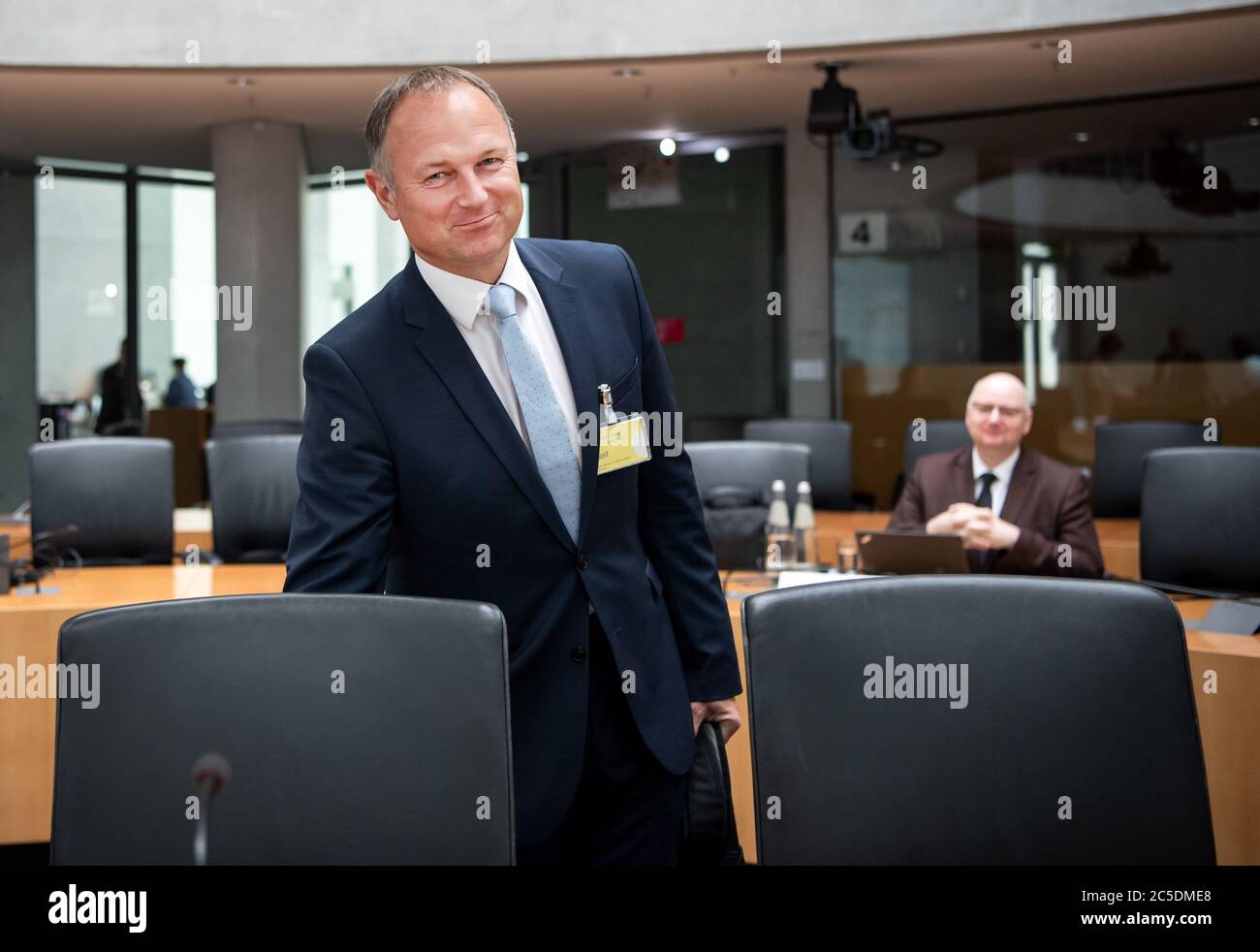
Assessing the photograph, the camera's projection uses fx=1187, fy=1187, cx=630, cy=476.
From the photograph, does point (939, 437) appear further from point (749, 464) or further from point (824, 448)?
point (749, 464)

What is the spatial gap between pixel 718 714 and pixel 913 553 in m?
1.44

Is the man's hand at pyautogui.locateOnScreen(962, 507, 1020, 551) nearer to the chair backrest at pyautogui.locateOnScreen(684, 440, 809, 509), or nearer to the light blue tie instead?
the chair backrest at pyautogui.locateOnScreen(684, 440, 809, 509)

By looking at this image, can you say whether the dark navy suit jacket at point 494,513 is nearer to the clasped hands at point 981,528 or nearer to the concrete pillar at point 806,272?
the clasped hands at point 981,528

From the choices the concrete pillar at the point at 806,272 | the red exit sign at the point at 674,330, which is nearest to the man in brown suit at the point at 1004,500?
the concrete pillar at the point at 806,272

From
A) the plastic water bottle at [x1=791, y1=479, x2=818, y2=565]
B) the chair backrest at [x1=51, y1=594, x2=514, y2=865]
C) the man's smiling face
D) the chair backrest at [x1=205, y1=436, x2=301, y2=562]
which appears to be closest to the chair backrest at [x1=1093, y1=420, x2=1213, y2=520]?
the plastic water bottle at [x1=791, y1=479, x2=818, y2=565]

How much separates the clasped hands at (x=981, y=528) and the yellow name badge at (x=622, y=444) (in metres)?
2.01

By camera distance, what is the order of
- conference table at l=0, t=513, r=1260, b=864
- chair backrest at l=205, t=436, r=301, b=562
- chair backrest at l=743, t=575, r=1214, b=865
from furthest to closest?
chair backrest at l=205, t=436, r=301, b=562, conference table at l=0, t=513, r=1260, b=864, chair backrest at l=743, t=575, r=1214, b=865

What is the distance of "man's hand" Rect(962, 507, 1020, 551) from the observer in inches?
131

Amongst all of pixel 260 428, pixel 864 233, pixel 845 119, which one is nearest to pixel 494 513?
pixel 260 428

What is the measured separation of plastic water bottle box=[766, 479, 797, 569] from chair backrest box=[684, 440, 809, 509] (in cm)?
42

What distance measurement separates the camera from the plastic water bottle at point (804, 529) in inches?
148
